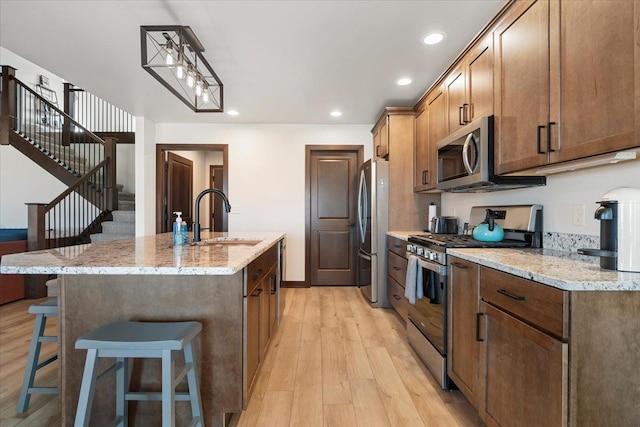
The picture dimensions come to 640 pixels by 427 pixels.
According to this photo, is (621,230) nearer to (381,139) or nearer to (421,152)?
(421,152)

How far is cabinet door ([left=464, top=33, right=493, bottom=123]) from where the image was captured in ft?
6.82

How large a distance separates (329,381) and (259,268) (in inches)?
34.8

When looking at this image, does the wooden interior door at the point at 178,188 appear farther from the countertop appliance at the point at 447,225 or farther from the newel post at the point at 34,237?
the countertop appliance at the point at 447,225

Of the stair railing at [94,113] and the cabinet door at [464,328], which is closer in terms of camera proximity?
the cabinet door at [464,328]

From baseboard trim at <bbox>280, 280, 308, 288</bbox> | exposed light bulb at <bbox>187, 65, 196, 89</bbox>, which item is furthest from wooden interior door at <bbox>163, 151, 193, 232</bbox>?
exposed light bulb at <bbox>187, 65, 196, 89</bbox>

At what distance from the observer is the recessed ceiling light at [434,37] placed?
231 centimetres

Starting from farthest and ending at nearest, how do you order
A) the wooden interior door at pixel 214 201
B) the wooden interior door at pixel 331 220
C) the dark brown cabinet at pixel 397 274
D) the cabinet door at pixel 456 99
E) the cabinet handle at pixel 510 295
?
the wooden interior door at pixel 214 201 → the wooden interior door at pixel 331 220 → the dark brown cabinet at pixel 397 274 → the cabinet door at pixel 456 99 → the cabinet handle at pixel 510 295

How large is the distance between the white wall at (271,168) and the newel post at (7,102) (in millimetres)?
2195

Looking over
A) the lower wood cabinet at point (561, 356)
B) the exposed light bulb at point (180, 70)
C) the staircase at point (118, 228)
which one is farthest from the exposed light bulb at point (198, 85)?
the staircase at point (118, 228)

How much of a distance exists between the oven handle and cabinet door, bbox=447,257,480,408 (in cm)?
6

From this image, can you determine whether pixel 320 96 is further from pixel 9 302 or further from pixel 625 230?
pixel 9 302

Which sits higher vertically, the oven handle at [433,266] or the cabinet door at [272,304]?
the oven handle at [433,266]

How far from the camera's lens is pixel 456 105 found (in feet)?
8.41

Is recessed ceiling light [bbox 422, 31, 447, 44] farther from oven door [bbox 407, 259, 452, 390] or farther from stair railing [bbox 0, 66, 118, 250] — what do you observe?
stair railing [bbox 0, 66, 118, 250]
